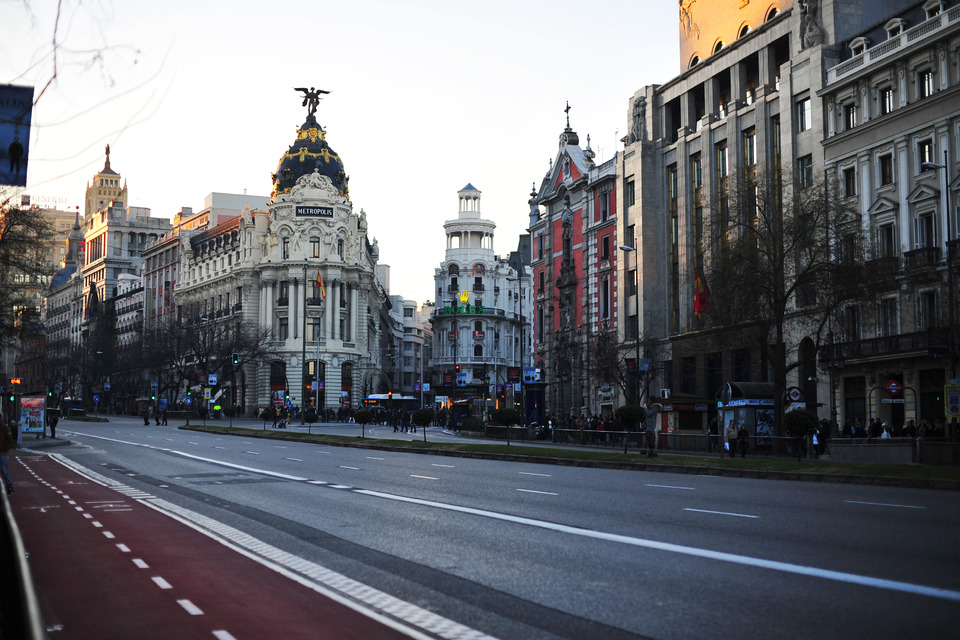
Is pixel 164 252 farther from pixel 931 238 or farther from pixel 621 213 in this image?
pixel 931 238

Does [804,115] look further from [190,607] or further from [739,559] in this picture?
[190,607]

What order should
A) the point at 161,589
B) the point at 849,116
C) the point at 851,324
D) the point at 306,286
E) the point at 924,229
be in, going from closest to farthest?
1. the point at 161,589
2. the point at 924,229
3. the point at 851,324
4. the point at 849,116
5. the point at 306,286

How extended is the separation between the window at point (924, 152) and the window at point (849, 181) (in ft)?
12.9

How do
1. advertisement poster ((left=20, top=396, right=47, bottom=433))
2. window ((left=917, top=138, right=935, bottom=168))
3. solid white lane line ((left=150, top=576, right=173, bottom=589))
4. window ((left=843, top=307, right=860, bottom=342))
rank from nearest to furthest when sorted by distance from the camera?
solid white lane line ((left=150, top=576, right=173, bottom=589)) < window ((left=843, top=307, right=860, bottom=342)) < window ((left=917, top=138, right=935, bottom=168)) < advertisement poster ((left=20, top=396, right=47, bottom=433))

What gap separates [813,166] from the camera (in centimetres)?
4869

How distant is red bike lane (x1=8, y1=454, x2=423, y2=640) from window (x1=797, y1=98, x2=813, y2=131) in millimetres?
40089

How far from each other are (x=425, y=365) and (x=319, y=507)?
175 m

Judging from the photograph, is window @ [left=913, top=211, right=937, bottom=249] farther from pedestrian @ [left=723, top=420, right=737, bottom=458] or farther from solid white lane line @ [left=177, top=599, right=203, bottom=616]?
solid white lane line @ [left=177, top=599, right=203, bottom=616]

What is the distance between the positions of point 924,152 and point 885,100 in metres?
3.52

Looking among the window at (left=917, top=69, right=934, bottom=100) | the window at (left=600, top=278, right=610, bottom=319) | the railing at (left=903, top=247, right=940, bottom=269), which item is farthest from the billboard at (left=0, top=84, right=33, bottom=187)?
the window at (left=600, top=278, right=610, bottom=319)

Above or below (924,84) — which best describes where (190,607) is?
below

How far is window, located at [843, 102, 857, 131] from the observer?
46.6 meters

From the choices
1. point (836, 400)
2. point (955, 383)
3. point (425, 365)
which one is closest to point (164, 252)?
point (425, 365)

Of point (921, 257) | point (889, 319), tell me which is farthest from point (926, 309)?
point (889, 319)
